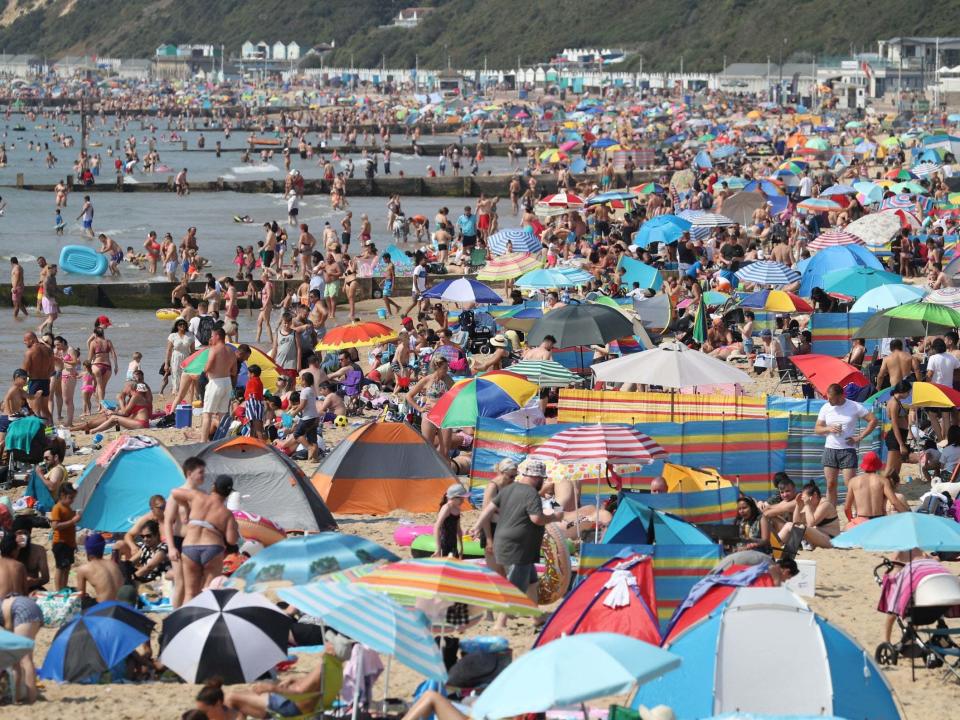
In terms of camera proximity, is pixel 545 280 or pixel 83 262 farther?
pixel 83 262

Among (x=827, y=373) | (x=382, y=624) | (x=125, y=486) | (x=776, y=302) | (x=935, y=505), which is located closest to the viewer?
(x=382, y=624)

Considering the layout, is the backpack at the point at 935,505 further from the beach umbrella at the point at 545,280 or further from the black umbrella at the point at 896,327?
the beach umbrella at the point at 545,280

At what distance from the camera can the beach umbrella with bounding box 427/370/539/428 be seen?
1209 cm

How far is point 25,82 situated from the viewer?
485 ft

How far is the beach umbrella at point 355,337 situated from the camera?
15273mm

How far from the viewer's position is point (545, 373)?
13156mm

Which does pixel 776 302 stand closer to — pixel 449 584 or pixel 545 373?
pixel 545 373

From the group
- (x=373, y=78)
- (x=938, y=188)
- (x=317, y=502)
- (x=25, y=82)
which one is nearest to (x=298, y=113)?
(x=373, y=78)

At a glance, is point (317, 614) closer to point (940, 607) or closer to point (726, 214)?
point (940, 607)

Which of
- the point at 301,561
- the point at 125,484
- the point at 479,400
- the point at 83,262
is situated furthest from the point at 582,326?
the point at 83,262

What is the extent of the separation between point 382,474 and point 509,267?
8657mm

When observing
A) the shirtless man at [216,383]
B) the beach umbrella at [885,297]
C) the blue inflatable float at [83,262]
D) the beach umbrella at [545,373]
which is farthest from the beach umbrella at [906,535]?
the blue inflatable float at [83,262]

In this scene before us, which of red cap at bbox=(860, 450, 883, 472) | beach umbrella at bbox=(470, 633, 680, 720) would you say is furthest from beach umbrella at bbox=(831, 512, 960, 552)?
beach umbrella at bbox=(470, 633, 680, 720)

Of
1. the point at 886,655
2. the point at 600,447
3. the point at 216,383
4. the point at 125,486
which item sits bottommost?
the point at 886,655
